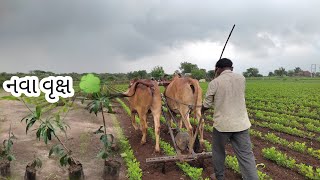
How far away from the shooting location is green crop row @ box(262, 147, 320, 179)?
278 inches

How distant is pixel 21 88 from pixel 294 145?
701 cm

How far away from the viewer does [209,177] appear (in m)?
6.98

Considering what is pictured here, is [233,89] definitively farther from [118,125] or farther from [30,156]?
[118,125]

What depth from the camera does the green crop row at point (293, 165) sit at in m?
7.05

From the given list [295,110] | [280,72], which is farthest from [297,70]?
[295,110]

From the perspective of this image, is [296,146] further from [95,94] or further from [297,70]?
[297,70]

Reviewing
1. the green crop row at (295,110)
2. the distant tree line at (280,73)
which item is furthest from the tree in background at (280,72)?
the green crop row at (295,110)

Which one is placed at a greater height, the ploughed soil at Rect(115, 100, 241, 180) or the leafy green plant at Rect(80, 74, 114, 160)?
the leafy green plant at Rect(80, 74, 114, 160)

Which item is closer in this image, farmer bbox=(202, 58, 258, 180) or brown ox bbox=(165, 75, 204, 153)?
farmer bbox=(202, 58, 258, 180)

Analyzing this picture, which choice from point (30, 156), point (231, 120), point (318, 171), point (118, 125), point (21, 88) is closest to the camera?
point (231, 120)

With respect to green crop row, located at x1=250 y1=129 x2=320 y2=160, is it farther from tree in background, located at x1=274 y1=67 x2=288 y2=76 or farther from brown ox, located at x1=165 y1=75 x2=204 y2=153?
tree in background, located at x1=274 y1=67 x2=288 y2=76

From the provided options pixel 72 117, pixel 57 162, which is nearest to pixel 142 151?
pixel 57 162

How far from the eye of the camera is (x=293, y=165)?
25.7ft

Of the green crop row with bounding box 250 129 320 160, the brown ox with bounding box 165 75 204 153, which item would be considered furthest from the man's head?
the green crop row with bounding box 250 129 320 160
